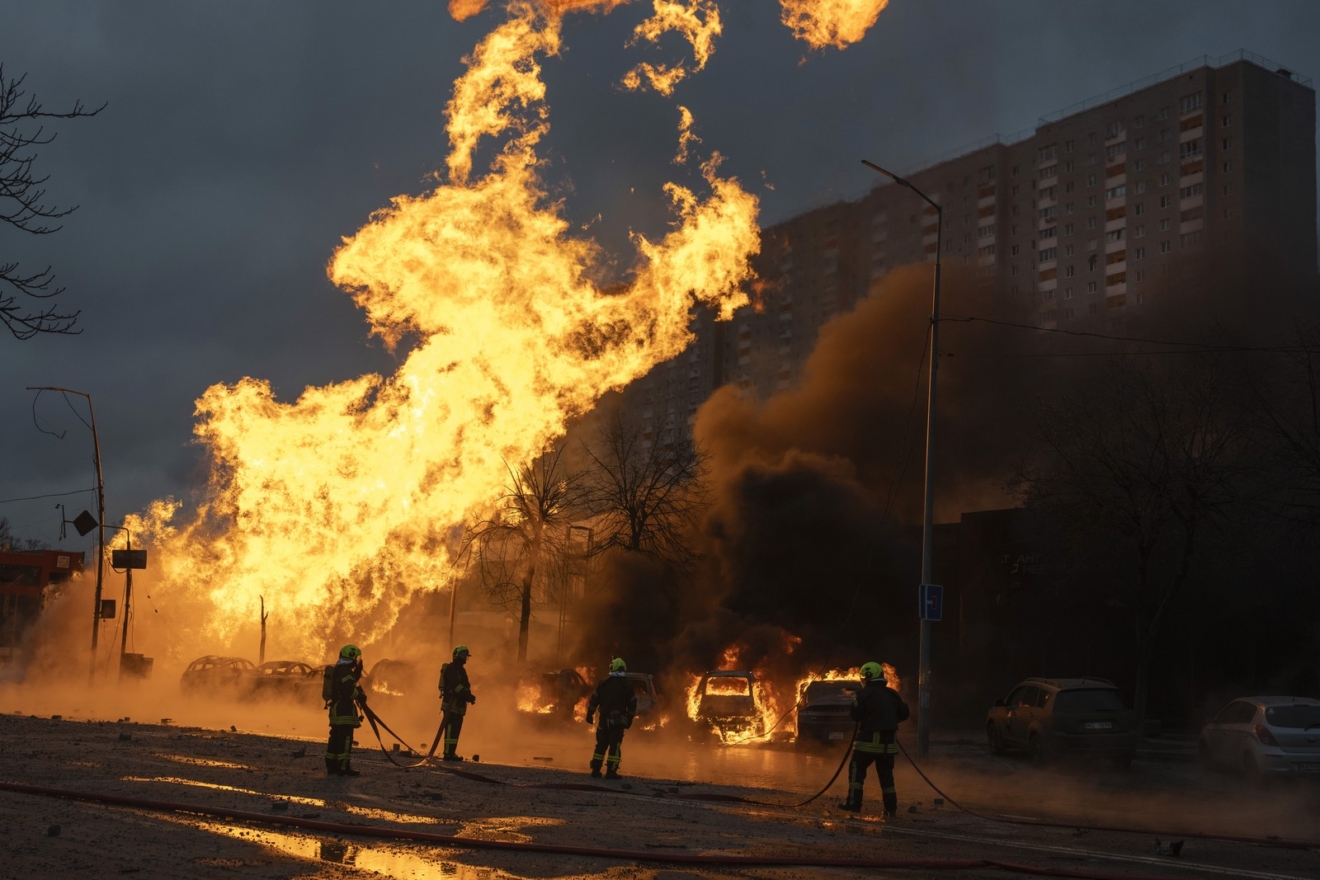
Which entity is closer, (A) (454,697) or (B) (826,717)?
(A) (454,697)

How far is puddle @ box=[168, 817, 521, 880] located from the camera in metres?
7.89

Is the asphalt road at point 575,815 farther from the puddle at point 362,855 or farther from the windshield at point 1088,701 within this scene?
the windshield at point 1088,701

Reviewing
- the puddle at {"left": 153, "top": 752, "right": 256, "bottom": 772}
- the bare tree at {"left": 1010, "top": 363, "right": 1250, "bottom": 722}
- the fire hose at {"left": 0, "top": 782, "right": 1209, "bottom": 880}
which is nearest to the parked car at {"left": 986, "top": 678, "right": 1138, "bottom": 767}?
the bare tree at {"left": 1010, "top": 363, "right": 1250, "bottom": 722}

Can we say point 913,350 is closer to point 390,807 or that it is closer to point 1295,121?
point 1295,121

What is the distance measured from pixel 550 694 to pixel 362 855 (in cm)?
2018

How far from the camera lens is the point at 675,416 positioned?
103812 mm

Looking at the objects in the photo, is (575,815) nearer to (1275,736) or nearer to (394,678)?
(1275,736)

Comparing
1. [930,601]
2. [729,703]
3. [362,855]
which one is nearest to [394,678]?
[729,703]

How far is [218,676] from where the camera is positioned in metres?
33.4

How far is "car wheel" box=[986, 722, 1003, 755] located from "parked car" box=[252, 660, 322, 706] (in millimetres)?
18152

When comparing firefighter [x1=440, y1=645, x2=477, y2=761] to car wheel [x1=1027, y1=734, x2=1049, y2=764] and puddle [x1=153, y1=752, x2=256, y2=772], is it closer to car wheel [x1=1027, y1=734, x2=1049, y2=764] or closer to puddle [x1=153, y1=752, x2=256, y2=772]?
puddle [x1=153, y1=752, x2=256, y2=772]

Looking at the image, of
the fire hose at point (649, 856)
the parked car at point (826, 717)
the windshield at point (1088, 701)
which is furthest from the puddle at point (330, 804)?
the parked car at point (826, 717)

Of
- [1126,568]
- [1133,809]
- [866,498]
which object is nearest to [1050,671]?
[1126,568]

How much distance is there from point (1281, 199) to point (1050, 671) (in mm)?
48055
